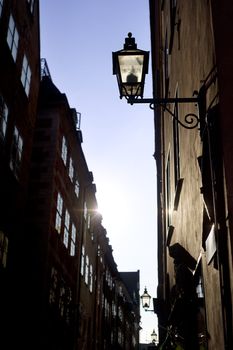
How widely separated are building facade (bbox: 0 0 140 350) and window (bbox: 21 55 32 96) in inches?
1.5

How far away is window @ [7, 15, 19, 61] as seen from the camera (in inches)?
600

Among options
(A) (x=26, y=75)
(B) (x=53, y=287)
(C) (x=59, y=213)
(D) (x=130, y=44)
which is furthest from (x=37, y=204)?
(D) (x=130, y=44)

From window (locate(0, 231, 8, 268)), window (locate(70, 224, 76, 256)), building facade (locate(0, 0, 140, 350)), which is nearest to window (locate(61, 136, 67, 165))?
building facade (locate(0, 0, 140, 350))

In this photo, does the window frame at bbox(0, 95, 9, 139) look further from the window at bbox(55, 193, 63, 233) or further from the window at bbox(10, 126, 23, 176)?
the window at bbox(55, 193, 63, 233)

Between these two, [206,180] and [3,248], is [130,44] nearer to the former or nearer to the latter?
[206,180]

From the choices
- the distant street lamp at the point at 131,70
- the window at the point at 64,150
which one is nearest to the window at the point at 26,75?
the window at the point at 64,150

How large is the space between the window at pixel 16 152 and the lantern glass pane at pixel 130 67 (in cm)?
1011

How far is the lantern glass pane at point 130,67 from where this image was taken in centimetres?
582

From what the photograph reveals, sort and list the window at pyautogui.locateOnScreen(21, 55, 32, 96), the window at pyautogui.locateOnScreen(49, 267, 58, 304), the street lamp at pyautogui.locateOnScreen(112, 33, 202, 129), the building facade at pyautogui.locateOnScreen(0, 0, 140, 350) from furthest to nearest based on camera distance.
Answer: the window at pyautogui.locateOnScreen(49, 267, 58, 304) → the window at pyautogui.locateOnScreen(21, 55, 32, 96) → the building facade at pyautogui.locateOnScreen(0, 0, 140, 350) → the street lamp at pyautogui.locateOnScreen(112, 33, 202, 129)

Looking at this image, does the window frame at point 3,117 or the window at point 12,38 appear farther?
the window at point 12,38

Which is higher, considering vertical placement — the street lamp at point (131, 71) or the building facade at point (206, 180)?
the street lamp at point (131, 71)

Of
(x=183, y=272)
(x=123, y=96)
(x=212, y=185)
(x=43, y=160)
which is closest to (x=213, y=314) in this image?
(x=212, y=185)

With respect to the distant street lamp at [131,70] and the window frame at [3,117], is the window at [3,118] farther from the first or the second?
the distant street lamp at [131,70]

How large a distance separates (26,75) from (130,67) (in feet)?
41.2
